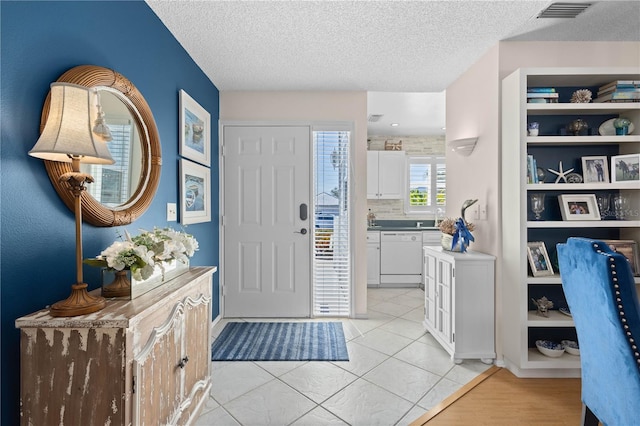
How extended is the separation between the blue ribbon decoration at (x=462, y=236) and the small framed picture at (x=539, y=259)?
1.42 feet

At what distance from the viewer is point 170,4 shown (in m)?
2.02

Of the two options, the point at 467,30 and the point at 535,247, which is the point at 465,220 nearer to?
the point at 535,247

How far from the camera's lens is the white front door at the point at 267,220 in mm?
3512

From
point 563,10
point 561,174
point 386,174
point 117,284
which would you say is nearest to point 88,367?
point 117,284

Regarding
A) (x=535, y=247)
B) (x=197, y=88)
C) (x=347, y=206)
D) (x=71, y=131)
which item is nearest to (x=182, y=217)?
(x=197, y=88)

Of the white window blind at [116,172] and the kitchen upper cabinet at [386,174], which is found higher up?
the kitchen upper cabinet at [386,174]

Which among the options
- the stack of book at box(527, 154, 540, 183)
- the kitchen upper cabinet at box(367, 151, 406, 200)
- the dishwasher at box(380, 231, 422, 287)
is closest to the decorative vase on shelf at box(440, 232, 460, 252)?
the stack of book at box(527, 154, 540, 183)

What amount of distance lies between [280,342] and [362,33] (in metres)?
2.74

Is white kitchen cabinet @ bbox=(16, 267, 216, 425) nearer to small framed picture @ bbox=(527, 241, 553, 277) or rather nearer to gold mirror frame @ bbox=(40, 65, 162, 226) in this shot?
gold mirror frame @ bbox=(40, 65, 162, 226)

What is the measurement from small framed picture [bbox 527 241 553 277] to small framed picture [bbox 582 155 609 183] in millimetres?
634

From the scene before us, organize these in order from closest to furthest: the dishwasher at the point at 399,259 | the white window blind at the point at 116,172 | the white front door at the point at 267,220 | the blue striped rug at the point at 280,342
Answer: the white window blind at the point at 116,172, the blue striped rug at the point at 280,342, the white front door at the point at 267,220, the dishwasher at the point at 399,259

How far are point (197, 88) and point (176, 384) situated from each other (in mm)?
2473

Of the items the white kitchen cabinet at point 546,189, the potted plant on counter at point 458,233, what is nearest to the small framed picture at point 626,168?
the white kitchen cabinet at point 546,189

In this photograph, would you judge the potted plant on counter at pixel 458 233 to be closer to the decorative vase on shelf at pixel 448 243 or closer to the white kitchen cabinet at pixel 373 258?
the decorative vase on shelf at pixel 448 243
